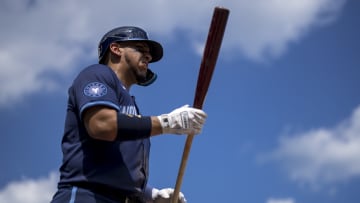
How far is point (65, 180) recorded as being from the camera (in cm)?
453

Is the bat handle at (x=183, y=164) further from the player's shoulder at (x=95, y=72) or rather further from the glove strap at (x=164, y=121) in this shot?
the player's shoulder at (x=95, y=72)

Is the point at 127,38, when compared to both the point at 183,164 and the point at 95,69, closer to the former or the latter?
the point at 95,69

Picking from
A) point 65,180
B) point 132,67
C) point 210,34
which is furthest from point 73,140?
point 210,34

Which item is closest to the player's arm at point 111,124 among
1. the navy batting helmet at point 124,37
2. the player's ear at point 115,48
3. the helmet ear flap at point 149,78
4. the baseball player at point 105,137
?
the baseball player at point 105,137

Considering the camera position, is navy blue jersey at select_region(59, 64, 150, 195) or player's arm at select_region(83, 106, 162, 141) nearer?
player's arm at select_region(83, 106, 162, 141)

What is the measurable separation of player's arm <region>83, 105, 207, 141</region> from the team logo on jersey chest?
147mm

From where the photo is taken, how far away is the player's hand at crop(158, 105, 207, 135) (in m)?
4.55

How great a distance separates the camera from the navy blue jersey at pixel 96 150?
14.6ft

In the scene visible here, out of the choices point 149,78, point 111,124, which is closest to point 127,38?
point 149,78

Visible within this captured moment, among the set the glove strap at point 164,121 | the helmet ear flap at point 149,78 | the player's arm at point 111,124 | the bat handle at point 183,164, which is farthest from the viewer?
the helmet ear flap at point 149,78

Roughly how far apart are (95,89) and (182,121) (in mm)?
856

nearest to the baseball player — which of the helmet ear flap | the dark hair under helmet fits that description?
the dark hair under helmet

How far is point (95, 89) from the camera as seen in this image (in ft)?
14.8

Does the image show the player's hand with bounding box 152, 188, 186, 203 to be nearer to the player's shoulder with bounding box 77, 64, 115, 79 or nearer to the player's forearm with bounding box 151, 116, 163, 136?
the player's forearm with bounding box 151, 116, 163, 136
